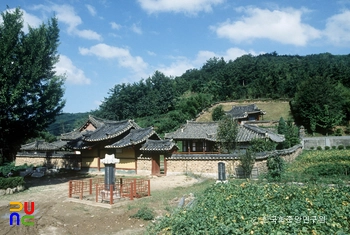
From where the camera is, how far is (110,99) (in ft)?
245

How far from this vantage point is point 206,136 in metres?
31.7

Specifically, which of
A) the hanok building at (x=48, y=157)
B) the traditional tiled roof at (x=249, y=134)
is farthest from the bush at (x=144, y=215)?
the hanok building at (x=48, y=157)

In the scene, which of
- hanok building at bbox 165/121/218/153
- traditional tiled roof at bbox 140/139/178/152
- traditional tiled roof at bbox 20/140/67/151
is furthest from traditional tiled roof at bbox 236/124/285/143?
traditional tiled roof at bbox 20/140/67/151

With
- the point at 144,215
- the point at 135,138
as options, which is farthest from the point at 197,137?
the point at 144,215

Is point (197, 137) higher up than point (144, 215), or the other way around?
point (197, 137)

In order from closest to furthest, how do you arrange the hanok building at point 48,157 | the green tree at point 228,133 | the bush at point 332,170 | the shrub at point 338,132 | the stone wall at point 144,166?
the bush at point 332,170, the green tree at point 228,133, the stone wall at point 144,166, the hanok building at point 48,157, the shrub at point 338,132

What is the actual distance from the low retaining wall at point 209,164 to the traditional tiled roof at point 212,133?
4.91m

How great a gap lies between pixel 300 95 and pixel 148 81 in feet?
146

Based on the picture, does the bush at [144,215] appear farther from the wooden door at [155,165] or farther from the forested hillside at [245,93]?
the forested hillside at [245,93]

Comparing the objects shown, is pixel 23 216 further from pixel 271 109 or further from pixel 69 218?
pixel 271 109

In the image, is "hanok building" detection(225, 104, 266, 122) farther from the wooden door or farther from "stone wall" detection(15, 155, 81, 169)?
"stone wall" detection(15, 155, 81, 169)

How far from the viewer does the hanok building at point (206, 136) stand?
94.5 feet

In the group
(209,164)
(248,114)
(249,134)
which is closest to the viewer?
(209,164)

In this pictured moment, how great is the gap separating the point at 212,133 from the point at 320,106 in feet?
70.3
